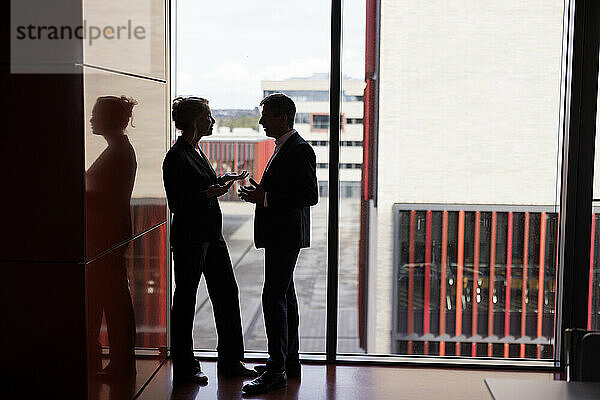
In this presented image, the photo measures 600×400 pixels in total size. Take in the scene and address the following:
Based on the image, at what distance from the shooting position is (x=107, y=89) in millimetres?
3596

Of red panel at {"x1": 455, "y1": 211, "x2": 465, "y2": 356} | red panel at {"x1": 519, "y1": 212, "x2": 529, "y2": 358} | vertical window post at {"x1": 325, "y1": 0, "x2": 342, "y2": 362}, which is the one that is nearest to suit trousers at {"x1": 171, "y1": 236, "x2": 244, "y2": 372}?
vertical window post at {"x1": 325, "y1": 0, "x2": 342, "y2": 362}

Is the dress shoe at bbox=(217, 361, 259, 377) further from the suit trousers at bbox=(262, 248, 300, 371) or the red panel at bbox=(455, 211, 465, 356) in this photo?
the red panel at bbox=(455, 211, 465, 356)

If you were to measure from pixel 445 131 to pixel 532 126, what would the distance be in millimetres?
512

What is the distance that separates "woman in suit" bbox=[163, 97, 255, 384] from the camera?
426cm

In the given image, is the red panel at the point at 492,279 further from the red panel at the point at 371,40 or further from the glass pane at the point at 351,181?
the red panel at the point at 371,40

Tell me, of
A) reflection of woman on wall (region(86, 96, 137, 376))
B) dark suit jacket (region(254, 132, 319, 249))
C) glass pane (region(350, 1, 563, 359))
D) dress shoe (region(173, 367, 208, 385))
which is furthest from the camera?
glass pane (region(350, 1, 563, 359))

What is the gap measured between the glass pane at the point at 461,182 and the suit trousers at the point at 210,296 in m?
0.75

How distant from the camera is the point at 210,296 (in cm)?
455

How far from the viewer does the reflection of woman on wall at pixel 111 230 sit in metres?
3.47

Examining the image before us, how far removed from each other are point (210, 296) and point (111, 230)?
39.6 inches

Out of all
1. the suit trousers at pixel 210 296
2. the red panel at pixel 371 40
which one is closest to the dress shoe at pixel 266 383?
the suit trousers at pixel 210 296

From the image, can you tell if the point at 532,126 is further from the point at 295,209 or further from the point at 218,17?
the point at 218,17

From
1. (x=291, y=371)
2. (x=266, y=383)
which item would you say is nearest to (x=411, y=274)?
(x=291, y=371)

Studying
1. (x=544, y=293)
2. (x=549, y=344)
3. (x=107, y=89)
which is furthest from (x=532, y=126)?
(x=107, y=89)
